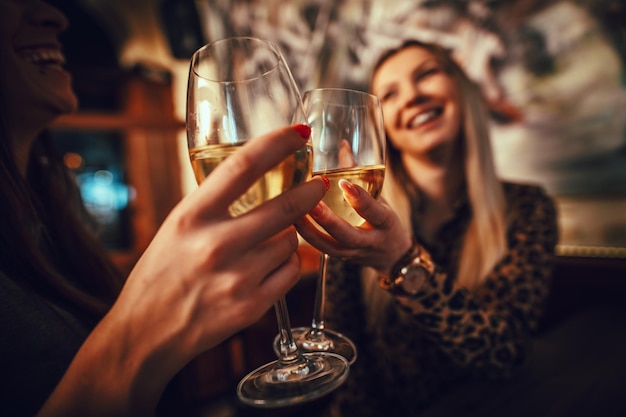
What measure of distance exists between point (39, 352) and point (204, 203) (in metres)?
0.42

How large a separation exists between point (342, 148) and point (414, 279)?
35cm

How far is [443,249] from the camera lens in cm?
140

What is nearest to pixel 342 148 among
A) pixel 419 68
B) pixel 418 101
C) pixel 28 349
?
pixel 28 349

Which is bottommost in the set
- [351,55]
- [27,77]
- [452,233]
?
[452,233]

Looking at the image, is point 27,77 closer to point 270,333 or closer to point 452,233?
point 452,233

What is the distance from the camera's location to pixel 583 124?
1846 millimetres

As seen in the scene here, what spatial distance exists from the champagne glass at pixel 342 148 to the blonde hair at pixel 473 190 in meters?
0.80

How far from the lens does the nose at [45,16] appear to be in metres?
0.79

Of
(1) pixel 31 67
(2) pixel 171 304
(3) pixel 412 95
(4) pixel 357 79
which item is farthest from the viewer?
(4) pixel 357 79

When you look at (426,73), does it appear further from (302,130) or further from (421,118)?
(302,130)

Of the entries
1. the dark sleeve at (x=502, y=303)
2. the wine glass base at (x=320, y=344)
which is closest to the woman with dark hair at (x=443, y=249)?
the dark sleeve at (x=502, y=303)

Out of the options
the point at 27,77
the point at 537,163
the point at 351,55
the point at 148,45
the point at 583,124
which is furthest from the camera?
the point at 148,45

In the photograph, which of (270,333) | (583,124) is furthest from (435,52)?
(270,333)

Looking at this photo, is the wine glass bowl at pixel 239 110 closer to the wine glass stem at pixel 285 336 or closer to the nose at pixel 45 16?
the wine glass stem at pixel 285 336
